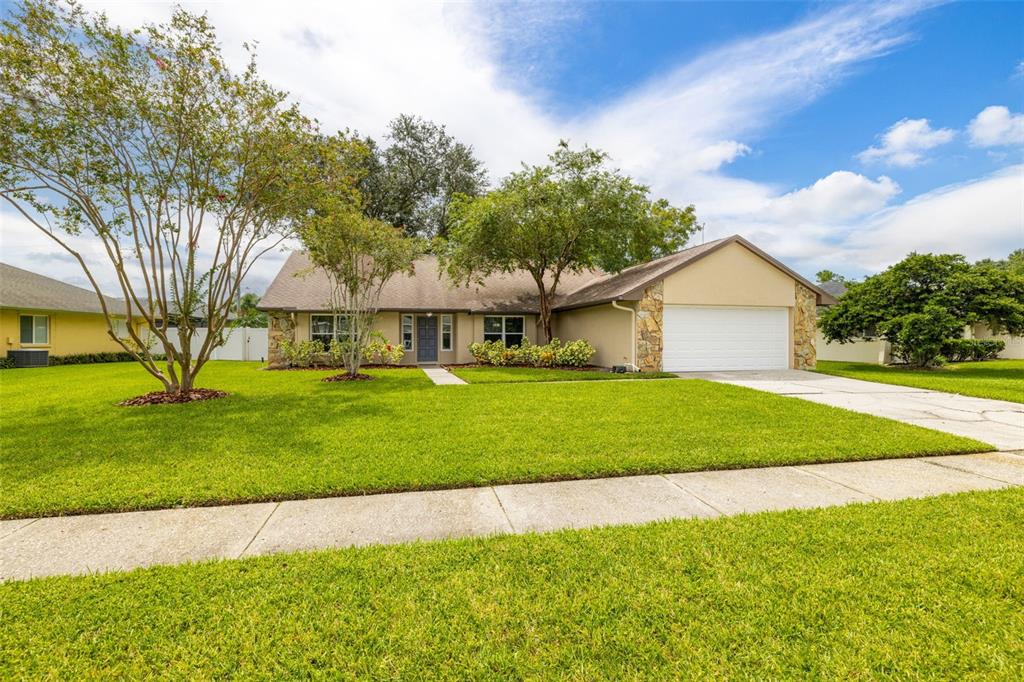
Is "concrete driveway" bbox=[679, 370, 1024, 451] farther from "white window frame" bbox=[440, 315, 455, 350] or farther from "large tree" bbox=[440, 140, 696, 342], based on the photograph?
"white window frame" bbox=[440, 315, 455, 350]

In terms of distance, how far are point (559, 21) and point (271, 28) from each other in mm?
5607

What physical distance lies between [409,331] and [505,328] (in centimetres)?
380

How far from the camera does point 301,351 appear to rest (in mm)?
16047

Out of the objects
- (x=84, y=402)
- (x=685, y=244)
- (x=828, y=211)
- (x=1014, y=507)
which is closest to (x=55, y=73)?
(x=84, y=402)

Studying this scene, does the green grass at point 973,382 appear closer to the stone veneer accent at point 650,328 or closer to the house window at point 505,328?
the stone veneer accent at point 650,328

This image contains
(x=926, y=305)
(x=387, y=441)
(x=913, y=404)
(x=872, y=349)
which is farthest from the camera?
(x=872, y=349)

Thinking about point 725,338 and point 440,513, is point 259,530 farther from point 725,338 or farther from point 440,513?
point 725,338

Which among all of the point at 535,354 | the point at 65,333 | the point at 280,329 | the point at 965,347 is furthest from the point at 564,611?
the point at 65,333

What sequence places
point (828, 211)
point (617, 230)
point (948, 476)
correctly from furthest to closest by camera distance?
point (828, 211), point (617, 230), point (948, 476)

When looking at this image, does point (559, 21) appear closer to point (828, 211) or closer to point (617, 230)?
point (617, 230)

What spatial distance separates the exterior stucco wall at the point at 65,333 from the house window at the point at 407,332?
11490 mm

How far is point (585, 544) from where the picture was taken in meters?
2.96

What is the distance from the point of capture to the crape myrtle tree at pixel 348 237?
9750 millimetres

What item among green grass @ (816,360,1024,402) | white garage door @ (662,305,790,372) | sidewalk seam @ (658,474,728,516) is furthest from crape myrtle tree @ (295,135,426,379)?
green grass @ (816,360,1024,402)
